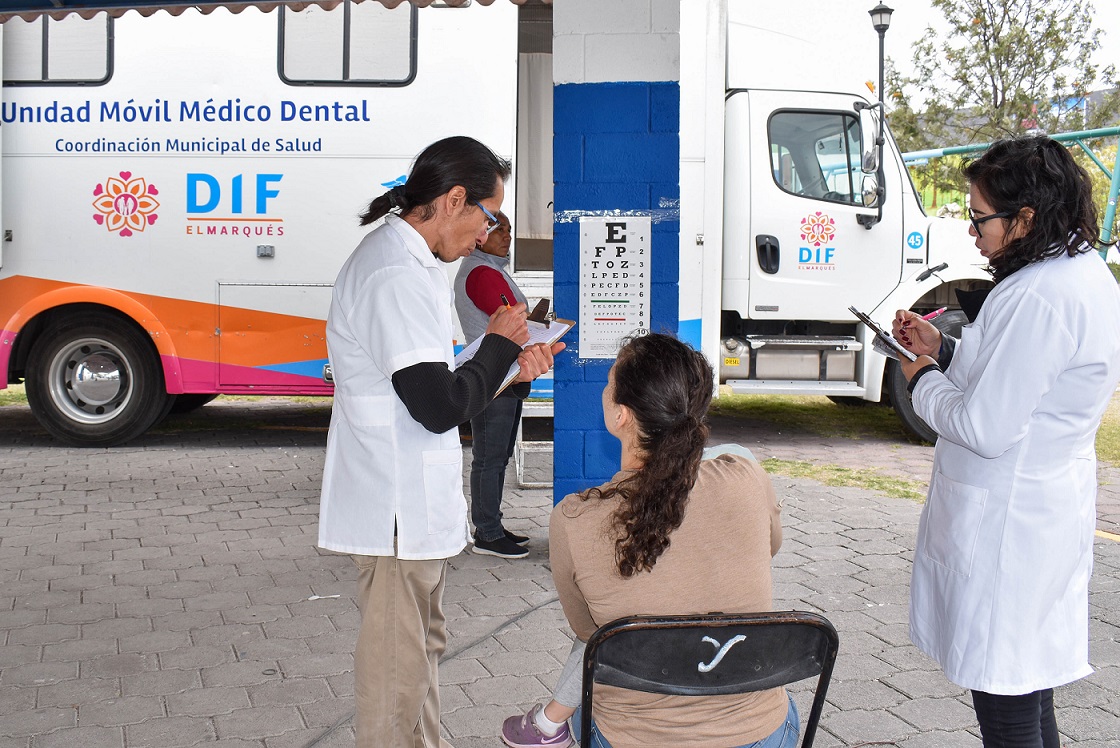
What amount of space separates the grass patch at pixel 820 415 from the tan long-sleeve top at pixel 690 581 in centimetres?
769

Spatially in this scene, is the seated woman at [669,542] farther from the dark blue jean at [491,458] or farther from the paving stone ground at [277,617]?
the dark blue jean at [491,458]

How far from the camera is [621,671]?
1959 mm

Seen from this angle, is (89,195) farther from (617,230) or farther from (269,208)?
(617,230)

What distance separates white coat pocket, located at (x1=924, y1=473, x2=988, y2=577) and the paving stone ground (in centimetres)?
117

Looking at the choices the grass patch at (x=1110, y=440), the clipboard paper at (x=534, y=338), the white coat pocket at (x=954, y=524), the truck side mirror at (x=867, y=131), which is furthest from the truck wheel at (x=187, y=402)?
the white coat pocket at (x=954, y=524)

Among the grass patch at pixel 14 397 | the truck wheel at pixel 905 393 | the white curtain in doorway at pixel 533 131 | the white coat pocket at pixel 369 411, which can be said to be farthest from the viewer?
the grass patch at pixel 14 397

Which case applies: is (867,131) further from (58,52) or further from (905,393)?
(58,52)

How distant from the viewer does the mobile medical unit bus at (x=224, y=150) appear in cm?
800

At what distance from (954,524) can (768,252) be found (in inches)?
249

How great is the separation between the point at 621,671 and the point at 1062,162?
4.79ft

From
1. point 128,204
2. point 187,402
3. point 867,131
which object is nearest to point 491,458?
point 128,204

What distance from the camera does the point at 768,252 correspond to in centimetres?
859

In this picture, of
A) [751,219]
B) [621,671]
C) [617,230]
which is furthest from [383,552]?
[751,219]

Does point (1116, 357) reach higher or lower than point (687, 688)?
higher
